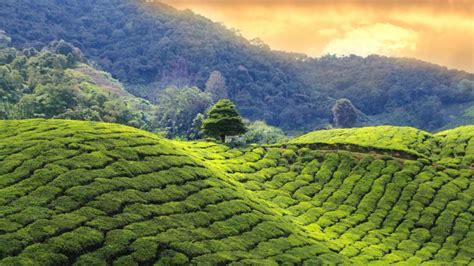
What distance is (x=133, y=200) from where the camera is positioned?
45.0 m

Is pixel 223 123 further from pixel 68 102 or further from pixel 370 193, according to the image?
pixel 68 102

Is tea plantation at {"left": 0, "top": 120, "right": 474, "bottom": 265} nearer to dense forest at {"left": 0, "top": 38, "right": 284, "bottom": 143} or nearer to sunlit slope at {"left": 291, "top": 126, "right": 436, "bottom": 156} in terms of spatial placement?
sunlit slope at {"left": 291, "top": 126, "right": 436, "bottom": 156}

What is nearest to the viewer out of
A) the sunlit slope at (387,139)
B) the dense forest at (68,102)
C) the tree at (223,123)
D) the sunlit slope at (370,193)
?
the sunlit slope at (370,193)

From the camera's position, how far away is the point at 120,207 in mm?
43531

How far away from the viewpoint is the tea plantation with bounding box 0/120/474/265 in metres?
39.4

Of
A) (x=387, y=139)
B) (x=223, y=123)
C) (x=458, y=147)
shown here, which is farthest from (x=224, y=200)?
(x=458, y=147)

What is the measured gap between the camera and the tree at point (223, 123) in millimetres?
84625

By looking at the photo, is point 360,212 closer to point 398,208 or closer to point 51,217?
point 398,208

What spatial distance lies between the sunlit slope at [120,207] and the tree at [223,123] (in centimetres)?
2538

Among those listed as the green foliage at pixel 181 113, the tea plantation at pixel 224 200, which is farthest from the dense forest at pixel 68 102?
the tea plantation at pixel 224 200

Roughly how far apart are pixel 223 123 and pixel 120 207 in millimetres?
42094

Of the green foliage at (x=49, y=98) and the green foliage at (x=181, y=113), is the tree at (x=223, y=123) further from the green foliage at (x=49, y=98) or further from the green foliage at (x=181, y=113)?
the green foliage at (x=181, y=113)

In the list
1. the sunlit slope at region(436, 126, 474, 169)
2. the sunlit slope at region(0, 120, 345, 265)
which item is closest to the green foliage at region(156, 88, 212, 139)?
the sunlit slope at region(436, 126, 474, 169)

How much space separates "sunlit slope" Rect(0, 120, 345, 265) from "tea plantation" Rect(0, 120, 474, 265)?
11 cm
